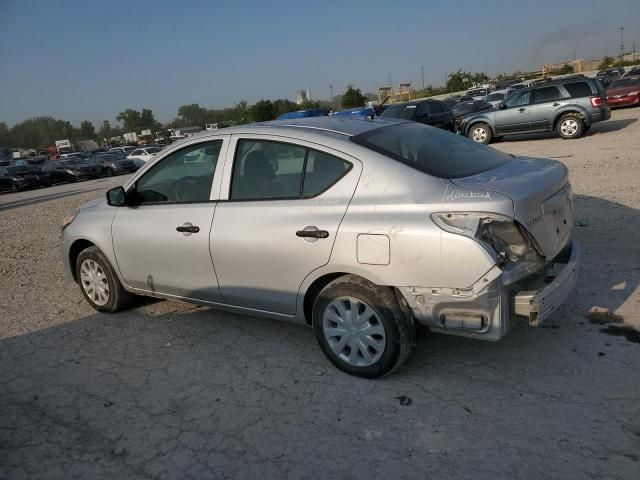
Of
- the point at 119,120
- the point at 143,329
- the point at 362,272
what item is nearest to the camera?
the point at 362,272

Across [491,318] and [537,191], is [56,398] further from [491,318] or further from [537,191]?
[537,191]

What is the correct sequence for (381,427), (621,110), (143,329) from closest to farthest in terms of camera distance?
(381,427)
(143,329)
(621,110)

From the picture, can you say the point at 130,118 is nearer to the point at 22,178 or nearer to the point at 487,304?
the point at 22,178

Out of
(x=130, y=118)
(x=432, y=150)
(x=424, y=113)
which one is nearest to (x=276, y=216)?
(x=432, y=150)

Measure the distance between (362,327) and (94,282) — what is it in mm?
3011

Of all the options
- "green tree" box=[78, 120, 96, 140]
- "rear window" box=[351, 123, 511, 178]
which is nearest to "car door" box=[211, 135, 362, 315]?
"rear window" box=[351, 123, 511, 178]

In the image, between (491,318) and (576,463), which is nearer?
(576,463)

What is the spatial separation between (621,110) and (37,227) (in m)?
25.8

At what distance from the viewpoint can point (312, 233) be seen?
3.41 meters

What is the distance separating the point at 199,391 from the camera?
3584 mm

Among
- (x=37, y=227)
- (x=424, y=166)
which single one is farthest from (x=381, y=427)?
(x=37, y=227)

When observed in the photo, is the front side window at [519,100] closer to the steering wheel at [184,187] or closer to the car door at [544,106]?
the car door at [544,106]

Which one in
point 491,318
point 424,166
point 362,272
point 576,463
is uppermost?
point 424,166

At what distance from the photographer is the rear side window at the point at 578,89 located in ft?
52.0
